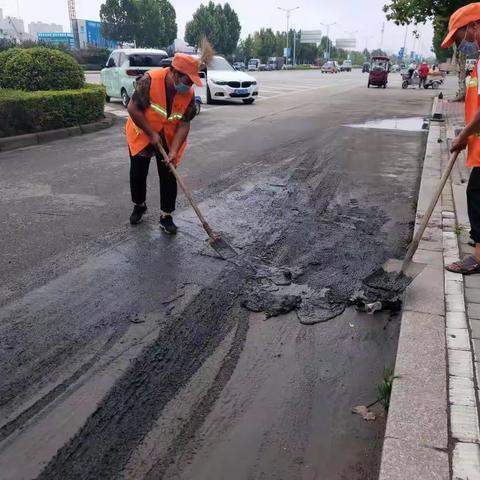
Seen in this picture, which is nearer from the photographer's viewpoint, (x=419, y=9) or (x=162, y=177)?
(x=162, y=177)

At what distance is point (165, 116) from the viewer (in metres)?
4.53

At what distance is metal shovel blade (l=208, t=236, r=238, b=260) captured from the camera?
432cm

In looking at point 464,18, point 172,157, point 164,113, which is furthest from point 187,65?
point 464,18

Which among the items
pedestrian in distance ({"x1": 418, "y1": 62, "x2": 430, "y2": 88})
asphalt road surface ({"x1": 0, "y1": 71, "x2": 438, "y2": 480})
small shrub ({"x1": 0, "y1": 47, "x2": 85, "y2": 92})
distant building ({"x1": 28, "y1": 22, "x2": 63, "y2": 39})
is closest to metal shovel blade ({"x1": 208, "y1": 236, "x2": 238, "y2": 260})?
asphalt road surface ({"x1": 0, "y1": 71, "x2": 438, "y2": 480})

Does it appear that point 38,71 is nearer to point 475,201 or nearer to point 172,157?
point 172,157

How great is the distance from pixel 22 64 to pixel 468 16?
1002cm

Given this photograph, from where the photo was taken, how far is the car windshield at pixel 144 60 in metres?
15.2

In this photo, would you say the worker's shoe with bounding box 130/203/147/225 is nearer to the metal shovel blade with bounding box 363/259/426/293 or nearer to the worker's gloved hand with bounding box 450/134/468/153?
the metal shovel blade with bounding box 363/259/426/293

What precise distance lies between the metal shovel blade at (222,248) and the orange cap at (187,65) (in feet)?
4.28

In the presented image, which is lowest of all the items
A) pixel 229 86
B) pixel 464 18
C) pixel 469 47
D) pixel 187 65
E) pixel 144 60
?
pixel 229 86

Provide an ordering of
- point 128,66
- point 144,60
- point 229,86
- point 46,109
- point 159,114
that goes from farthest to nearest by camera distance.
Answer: point 229,86 < point 144,60 < point 128,66 < point 46,109 < point 159,114

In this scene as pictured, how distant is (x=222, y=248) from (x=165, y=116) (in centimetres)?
125

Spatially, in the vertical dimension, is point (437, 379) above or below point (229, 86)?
above

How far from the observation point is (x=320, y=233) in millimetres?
4969
